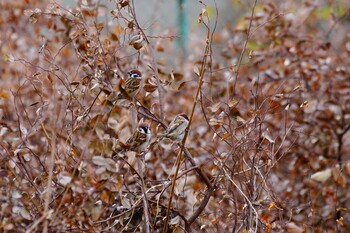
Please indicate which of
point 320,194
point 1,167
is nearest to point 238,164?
point 1,167

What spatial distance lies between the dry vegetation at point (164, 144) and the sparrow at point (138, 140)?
0.02 m

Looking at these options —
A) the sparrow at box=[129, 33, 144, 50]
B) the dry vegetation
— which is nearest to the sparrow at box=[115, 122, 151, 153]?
the dry vegetation

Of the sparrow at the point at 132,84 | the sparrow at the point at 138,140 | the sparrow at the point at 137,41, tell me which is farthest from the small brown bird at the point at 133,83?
the sparrow at the point at 137,41

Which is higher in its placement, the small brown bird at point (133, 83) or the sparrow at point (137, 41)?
the sparrow at point (137, 41)

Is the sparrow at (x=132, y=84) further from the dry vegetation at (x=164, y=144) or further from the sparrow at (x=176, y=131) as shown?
the sparrow at (x=176, y=131)

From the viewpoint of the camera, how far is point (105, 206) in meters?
2.15

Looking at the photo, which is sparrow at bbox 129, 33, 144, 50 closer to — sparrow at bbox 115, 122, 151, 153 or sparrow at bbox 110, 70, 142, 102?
→ sparrow at bbox 110, 70, 142, 102

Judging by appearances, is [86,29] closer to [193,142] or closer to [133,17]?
[133,17]

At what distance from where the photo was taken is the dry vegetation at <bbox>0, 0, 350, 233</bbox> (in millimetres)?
2035

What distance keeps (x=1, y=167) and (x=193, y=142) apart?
1.54 meters

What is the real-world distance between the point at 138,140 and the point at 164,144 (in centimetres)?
108

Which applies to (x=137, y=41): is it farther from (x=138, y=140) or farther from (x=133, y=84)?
(x=138, y=140)

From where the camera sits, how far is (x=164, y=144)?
307cm

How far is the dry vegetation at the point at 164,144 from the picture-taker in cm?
204
